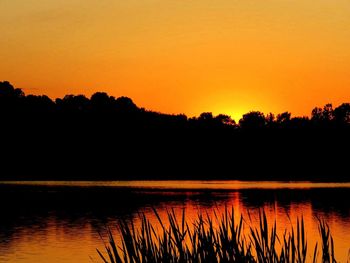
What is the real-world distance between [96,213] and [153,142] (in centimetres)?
8562

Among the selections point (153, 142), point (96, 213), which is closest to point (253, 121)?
point (153, 142)

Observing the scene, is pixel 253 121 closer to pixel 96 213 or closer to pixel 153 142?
pixel 153 142

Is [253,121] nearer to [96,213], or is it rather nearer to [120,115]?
[120,115]

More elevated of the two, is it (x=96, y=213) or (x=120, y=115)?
(x=120, y=115)

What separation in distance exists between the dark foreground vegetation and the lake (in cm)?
4828

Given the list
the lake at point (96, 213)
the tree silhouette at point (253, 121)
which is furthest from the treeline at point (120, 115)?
the lake at point (96, 213)

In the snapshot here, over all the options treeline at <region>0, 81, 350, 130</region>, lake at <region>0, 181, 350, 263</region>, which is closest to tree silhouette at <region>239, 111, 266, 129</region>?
treeline at <region>0, 81, 350, 130</region>

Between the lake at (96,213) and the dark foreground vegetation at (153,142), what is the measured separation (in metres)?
48.3

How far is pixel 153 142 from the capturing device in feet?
457

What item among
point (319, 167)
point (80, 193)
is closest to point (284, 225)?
point (80, 193)

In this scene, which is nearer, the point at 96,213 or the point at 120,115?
the point at 96,213

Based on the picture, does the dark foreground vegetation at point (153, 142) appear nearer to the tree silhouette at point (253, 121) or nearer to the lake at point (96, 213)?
the tree silhouette at point (253, 121)

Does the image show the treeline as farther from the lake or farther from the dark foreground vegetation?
the lake

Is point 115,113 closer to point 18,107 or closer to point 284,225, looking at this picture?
point 18,107
